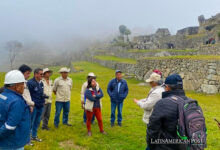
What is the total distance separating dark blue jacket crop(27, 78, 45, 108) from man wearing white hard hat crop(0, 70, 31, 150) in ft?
7.63

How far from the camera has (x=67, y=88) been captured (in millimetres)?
6723

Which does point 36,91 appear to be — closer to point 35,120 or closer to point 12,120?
point 35,120

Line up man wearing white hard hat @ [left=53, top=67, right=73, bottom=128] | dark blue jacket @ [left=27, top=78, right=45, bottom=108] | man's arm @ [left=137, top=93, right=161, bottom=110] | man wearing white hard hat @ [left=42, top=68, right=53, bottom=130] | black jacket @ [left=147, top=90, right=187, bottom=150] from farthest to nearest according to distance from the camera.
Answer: man wearing white hard hat @ [left=53, top=67, right=73, bottom=128] < man wearing white hard hat @ [left=42, top=68, right=53, bottom=130] < dark blue jacket @ [left=27, top=78, right=45, bottom=108] < man's arm @ [left=137, top=93, right=161, bottom=110] < black jacket @ [left=147, top=90, right=187, bottom=150]

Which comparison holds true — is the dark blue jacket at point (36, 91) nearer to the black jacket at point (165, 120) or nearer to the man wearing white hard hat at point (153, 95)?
the man wearing white hard hat at point (153, 95)

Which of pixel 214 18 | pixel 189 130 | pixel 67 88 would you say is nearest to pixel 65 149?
pixel 67 88

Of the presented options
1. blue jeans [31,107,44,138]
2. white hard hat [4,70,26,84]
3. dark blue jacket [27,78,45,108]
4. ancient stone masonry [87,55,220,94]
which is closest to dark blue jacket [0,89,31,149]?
white hard hat [4,70,26,84]

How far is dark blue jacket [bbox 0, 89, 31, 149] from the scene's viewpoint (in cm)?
278

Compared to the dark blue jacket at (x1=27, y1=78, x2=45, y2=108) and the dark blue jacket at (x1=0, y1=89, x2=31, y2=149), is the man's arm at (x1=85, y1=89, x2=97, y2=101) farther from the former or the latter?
the dark blue jacket at (x1=0, y1=89, x2=31, y2=149)

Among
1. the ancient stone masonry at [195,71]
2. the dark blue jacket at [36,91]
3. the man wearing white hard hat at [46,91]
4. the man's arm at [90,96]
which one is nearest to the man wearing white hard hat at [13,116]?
the dark blue jacket at [36,91]

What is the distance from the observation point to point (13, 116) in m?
2.79

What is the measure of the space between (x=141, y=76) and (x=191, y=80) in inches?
267

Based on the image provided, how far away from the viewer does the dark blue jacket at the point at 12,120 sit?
278cm

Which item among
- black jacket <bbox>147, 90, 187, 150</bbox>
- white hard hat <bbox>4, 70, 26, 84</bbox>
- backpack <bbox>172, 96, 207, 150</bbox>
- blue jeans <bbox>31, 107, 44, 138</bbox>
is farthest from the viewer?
blue jeans <bbox>31, 107, 44, 138</bbox>

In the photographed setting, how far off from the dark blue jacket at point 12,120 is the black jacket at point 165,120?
1.85 meters
